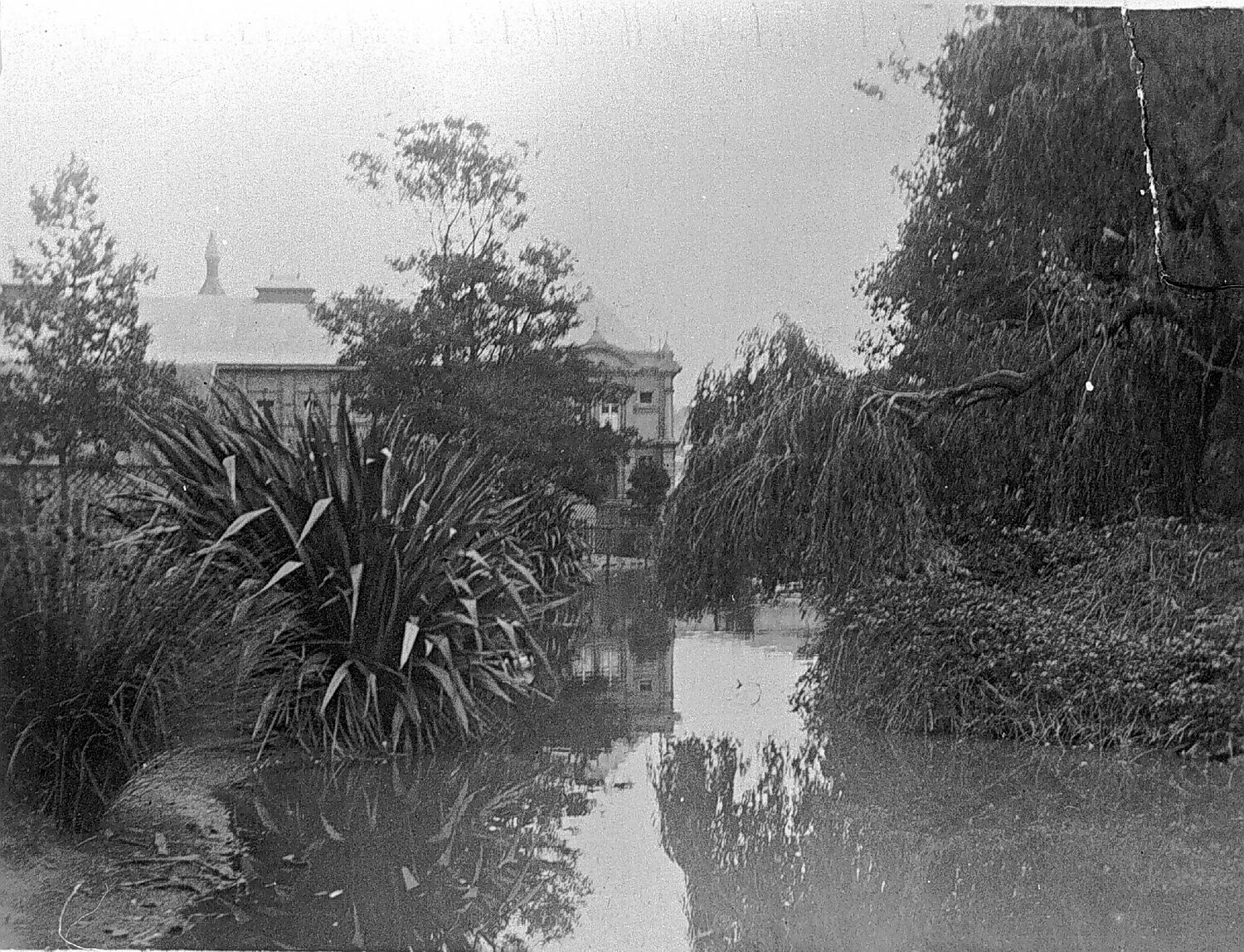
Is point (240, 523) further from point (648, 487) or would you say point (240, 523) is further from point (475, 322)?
point (648, 487)

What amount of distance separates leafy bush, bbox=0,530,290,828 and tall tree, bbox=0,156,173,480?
309 mm

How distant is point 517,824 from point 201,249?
190cm

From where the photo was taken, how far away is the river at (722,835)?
11.9 feet

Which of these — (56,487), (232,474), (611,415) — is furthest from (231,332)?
(611,415)

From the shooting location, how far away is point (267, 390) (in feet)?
12.0

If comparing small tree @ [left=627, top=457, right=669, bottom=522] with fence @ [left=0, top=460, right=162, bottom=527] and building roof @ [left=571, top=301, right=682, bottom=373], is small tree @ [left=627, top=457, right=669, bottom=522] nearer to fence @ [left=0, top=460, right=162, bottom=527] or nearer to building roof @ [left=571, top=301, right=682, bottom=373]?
building roof @ [left=571, top=301, right=682, bottom=373]

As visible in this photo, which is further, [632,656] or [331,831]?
[632,656]

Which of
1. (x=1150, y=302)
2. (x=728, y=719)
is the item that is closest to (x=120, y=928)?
(x=728, y=719)

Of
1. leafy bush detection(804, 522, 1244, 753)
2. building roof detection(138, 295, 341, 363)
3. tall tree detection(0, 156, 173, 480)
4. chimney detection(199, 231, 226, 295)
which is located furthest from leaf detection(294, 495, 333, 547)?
leafy bush detection(804, 522, 1244, 753)

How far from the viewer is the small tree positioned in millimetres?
3701

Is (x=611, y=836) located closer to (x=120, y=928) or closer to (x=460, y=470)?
(x=460, y=470)

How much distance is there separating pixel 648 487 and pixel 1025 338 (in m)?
1.20

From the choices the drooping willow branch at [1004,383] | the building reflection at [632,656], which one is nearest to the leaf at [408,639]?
the building reflection at [632,656]

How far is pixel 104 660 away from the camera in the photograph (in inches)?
142
